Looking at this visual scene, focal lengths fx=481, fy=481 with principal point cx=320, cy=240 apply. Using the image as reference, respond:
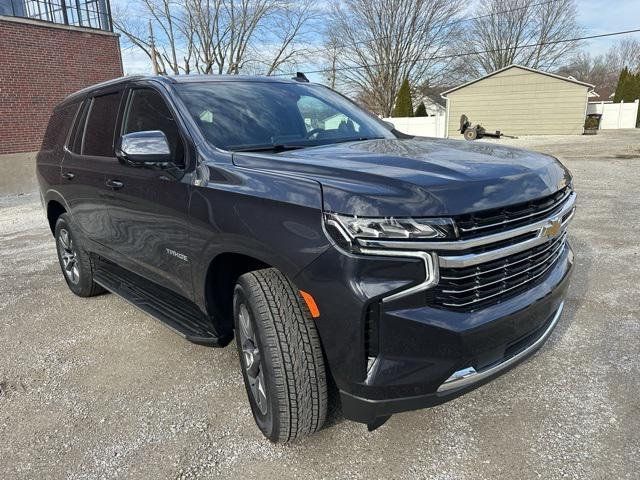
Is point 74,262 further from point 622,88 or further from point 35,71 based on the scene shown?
point 622,88

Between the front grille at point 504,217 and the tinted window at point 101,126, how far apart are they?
8.90 feet

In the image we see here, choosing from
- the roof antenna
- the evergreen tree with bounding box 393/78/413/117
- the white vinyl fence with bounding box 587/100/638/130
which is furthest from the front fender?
the white vinyl fence with bounding box 587/100/638/130

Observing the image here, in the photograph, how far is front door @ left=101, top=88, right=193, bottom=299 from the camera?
275 cm

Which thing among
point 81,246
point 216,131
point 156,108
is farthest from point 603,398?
point 81,246

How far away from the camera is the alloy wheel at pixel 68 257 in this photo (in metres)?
4.55

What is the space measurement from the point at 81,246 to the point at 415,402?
3.47 meters

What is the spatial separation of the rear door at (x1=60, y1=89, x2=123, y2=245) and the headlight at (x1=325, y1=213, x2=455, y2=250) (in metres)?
2.31

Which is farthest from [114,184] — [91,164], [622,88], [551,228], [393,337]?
[622,88]

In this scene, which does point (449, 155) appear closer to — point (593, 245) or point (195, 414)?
point (195, 414)

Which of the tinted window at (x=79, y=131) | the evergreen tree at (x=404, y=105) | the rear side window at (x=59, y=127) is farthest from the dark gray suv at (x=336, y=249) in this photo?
the evergreen tree at (x=404, y=105)

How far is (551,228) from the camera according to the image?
7.22 ft

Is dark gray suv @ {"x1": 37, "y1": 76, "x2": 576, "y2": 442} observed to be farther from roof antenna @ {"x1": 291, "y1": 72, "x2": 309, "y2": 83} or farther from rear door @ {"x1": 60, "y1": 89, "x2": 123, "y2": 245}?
roof antenna @ {"x1": 291, "y1": 72, "x2": 309, "y2": 83}

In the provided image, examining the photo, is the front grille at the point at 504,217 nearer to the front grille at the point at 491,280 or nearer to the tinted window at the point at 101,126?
the front grille at the point at 491,280

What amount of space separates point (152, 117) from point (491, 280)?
92.1 inches
